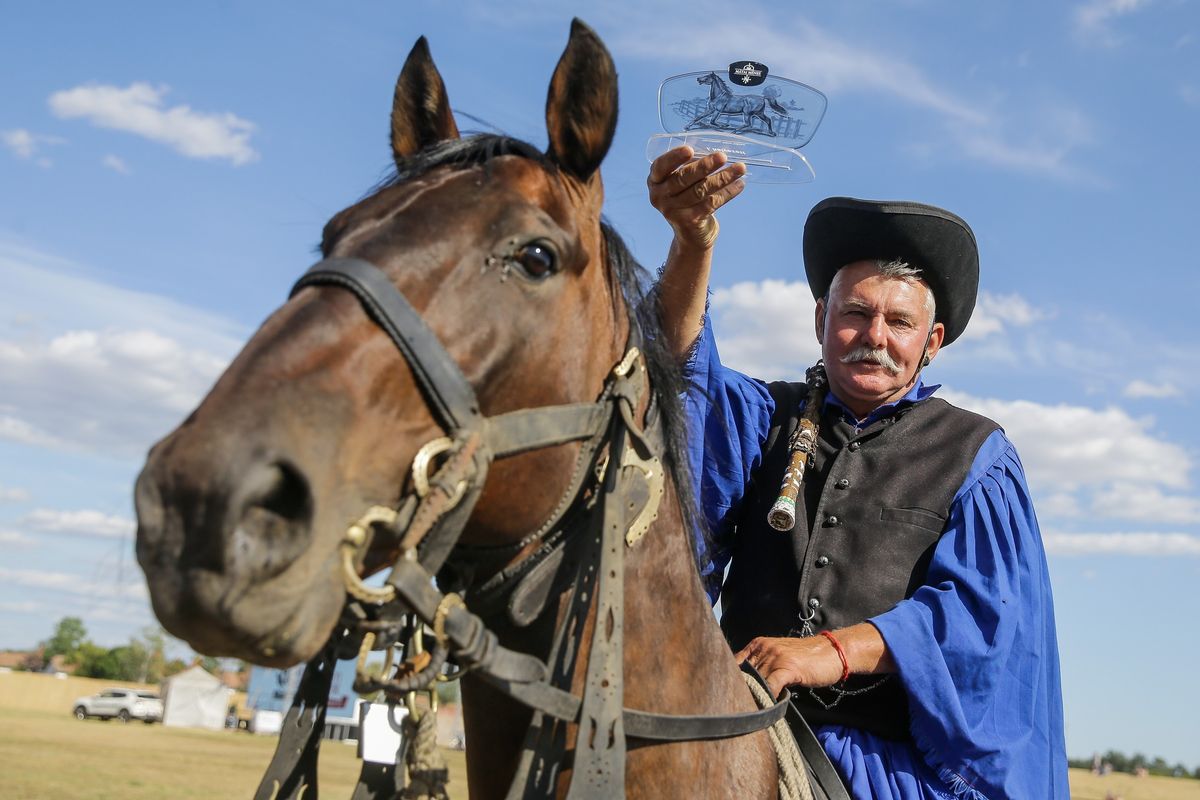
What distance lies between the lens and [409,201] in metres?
2.25

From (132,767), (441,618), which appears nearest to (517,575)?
(441,618)

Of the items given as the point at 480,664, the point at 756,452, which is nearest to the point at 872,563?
the point at 756,452

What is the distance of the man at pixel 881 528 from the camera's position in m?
3.18

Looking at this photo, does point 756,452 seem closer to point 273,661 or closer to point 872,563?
point 872,563

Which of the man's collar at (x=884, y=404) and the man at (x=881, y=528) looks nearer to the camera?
the man at (x=881, y=528)

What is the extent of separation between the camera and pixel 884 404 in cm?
410

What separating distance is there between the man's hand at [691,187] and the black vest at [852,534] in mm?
1177

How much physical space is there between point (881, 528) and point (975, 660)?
1.94ft

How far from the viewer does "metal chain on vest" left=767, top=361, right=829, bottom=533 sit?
3664 mm

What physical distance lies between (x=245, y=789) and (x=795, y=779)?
19.7m

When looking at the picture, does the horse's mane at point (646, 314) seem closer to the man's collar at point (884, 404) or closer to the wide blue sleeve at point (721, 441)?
the wide blue sleeve at point (721, 441)

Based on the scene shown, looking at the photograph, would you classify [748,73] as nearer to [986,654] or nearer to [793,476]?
[793,476]

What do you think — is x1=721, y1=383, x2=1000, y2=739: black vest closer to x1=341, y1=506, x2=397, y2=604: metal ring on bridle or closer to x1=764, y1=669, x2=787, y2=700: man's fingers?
x1=764, y1=669, x2=787, y2=700: man's fingers

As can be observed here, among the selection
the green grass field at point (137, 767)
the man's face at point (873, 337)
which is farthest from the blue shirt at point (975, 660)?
the green grass field at point (137, 767)
